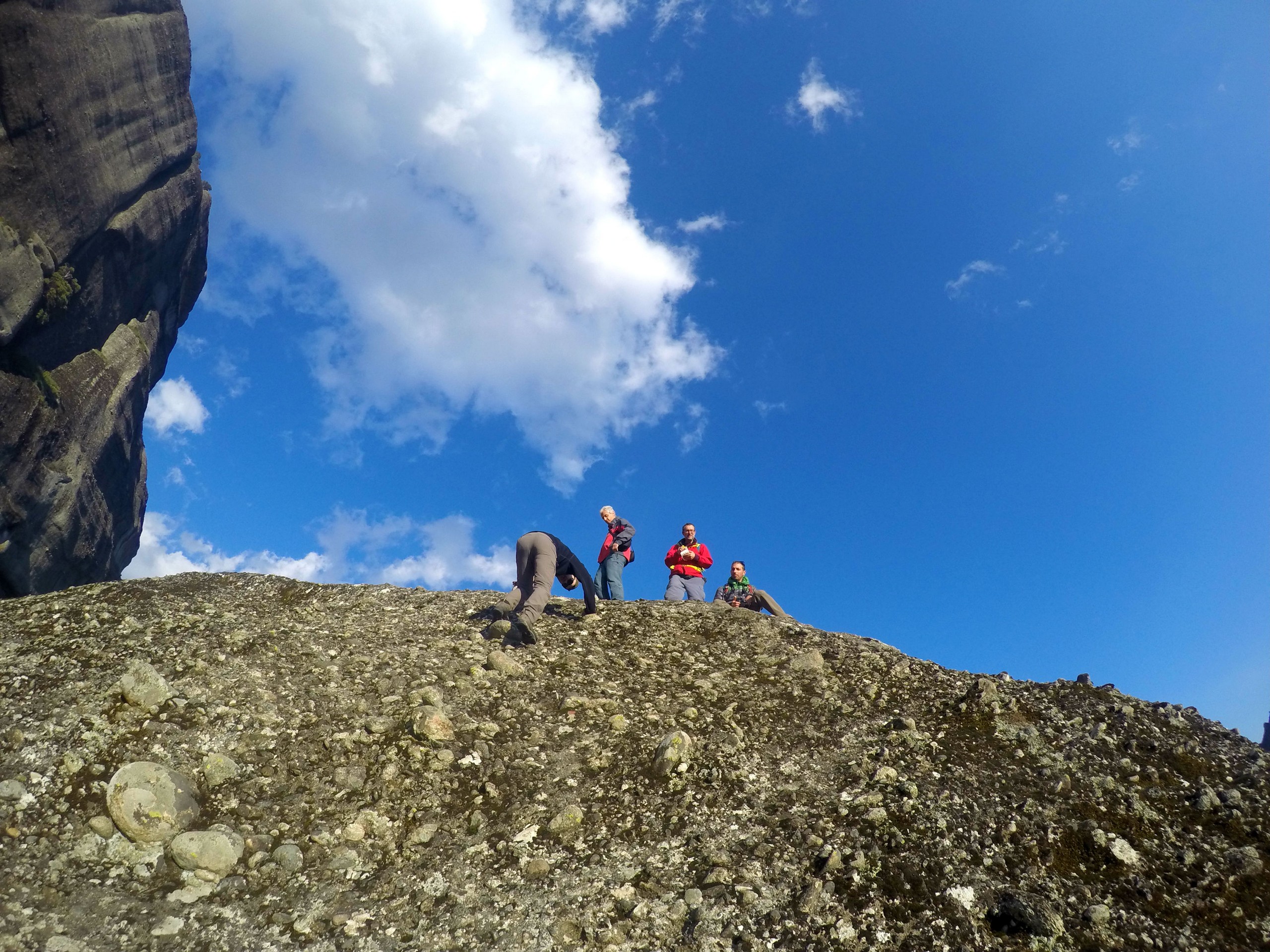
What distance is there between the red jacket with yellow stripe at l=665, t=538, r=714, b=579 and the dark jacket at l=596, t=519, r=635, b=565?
1.57 meters

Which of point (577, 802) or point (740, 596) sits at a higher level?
point (740, 596)

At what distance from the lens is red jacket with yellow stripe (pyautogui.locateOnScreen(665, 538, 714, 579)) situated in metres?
21.3

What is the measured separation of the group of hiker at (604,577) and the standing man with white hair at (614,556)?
0.02 metres

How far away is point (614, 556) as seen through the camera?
67.4 feet

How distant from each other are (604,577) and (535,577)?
20.7ft

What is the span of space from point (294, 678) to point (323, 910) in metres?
5.09

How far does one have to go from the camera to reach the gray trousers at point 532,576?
14.0 meters

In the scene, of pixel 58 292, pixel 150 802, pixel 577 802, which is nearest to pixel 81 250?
pixel 58 292

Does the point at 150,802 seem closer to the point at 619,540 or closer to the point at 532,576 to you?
the point at 532,576

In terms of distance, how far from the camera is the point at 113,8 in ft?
183

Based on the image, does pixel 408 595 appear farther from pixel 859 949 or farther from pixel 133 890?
pixel 859 949

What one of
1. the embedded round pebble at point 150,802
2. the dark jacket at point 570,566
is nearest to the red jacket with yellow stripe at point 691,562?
the dark jacket at point 570,566

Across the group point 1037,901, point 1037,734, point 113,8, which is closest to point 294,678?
point 1037,901

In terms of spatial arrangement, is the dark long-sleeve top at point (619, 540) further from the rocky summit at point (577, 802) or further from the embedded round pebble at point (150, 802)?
the embedded round pebble at point (150, 802)
